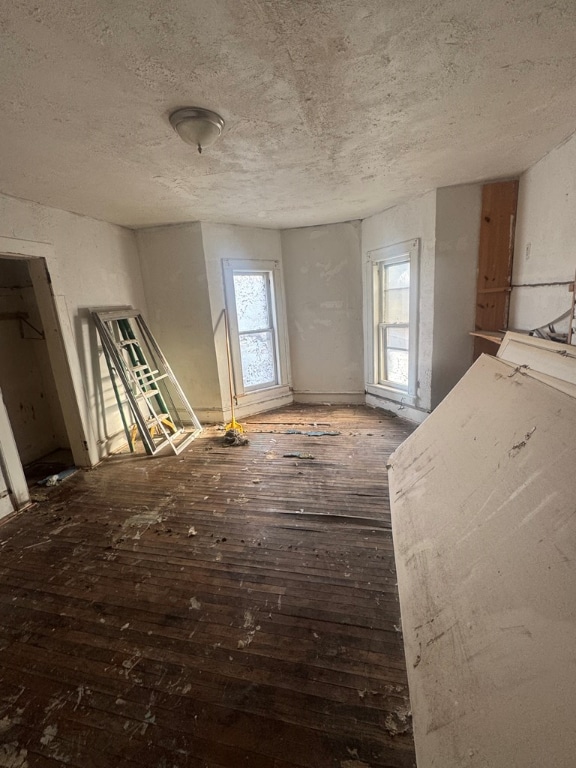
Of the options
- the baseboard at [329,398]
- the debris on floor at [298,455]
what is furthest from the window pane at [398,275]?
the debris on floor at [298,455]

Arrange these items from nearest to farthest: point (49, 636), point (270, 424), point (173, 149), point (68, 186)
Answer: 1. point (49, 636)
2. point (173, 149)
3. point (68, 186)
4. point (270, 424)

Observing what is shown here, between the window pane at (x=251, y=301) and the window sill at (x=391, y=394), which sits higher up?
the window pane at (x=251, y=301)

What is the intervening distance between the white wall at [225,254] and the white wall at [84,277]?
105 centimetres

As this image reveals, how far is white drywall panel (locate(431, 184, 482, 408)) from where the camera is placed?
3213mm

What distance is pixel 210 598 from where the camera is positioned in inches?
71.4

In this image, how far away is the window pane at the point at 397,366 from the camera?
4.30m

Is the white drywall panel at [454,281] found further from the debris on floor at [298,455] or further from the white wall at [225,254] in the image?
the white wall at [225,254]

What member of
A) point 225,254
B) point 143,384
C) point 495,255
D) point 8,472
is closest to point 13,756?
point 8,472

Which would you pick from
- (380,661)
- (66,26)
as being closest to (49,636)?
(380,661)

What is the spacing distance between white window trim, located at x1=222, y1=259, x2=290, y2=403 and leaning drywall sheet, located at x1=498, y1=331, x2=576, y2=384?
308cm

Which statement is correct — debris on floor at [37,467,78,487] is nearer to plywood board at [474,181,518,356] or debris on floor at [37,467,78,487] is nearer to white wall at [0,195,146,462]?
white wall at [0,195,146,462]

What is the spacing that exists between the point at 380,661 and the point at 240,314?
4012 mm

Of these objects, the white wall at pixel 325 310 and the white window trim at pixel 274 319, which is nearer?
the white window trim at pixel 274 319

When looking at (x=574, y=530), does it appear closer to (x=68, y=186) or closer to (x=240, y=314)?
(x=68, y=186)
